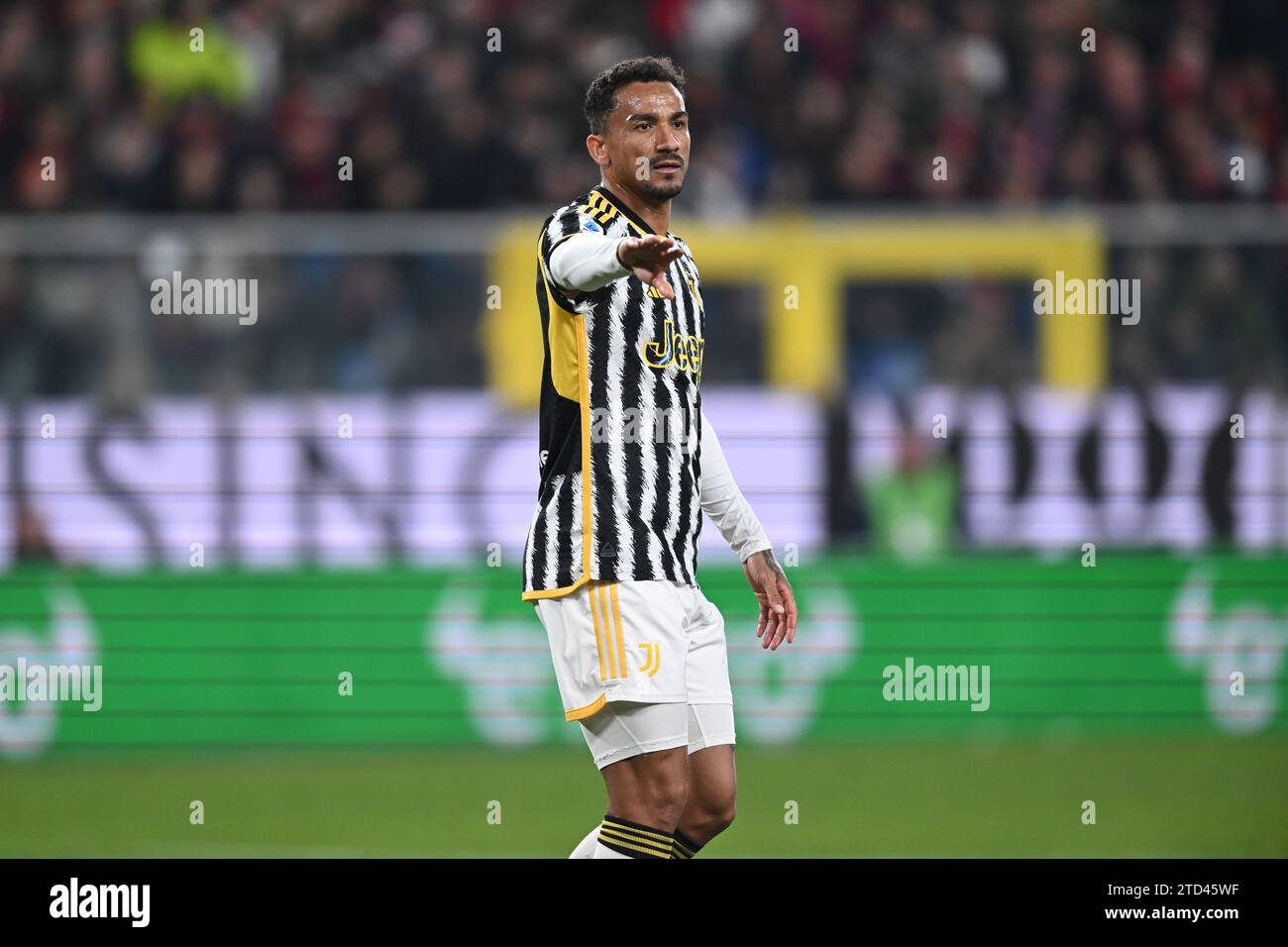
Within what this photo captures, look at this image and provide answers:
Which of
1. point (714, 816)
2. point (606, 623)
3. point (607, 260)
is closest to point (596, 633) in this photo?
point (606, 623)

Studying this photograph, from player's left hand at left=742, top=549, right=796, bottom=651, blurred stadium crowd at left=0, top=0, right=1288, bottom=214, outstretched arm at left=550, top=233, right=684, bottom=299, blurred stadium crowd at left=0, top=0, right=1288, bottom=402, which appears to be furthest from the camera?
blurred stadium crowd at left=0, top=0, right=1288, bottom=214

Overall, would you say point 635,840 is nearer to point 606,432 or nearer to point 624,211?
point 606,432

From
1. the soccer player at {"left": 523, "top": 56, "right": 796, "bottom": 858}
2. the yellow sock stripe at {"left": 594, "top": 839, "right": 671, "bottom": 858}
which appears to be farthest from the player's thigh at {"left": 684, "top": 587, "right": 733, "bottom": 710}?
the yellow sock stripe at {"left": 594, "top": 839, "right": 671, "bottom": 858}

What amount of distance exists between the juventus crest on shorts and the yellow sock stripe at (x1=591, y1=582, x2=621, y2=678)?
0.12 feet

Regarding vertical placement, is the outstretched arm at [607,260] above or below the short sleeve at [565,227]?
below

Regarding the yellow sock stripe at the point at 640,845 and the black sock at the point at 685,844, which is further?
the black sock at the point at 685,844

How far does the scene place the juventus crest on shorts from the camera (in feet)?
14.4

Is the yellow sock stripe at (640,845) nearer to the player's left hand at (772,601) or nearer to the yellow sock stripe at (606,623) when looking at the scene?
the yellow sock stripe at (606,623)

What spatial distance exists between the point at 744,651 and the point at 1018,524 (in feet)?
4.85

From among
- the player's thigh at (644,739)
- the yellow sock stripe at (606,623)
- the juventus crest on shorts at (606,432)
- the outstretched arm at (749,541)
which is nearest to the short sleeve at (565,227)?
the juventus crest on shorts at (606,432)

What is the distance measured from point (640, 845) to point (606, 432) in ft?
3.24

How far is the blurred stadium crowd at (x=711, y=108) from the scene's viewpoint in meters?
10.6

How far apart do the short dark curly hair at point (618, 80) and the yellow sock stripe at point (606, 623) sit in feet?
3.80

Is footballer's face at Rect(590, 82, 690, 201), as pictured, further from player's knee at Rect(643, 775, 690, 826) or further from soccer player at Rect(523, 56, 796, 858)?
player's knee at Rect(643, 775, 690, 826)
